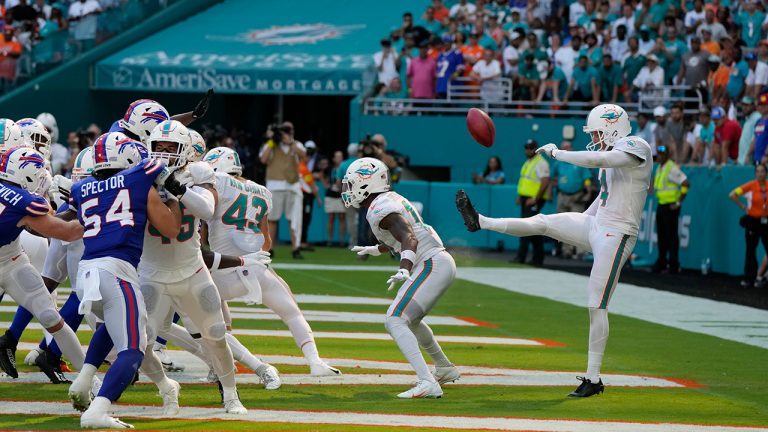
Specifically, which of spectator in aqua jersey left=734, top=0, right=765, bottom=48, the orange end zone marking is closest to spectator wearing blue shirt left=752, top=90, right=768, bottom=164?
spectator in aqua jersey left=734, top=0, right=765, bottom=48

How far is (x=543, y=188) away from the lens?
63.1ft

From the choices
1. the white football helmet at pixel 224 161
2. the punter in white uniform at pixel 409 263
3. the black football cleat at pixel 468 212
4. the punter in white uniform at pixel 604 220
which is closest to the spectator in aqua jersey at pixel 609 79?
the punter in white uniform at pixel 604 220

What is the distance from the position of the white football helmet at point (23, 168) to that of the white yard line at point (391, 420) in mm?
1344

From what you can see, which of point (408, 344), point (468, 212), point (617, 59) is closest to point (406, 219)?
point (468, 212)

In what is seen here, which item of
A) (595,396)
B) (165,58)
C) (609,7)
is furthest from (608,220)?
(165,58)

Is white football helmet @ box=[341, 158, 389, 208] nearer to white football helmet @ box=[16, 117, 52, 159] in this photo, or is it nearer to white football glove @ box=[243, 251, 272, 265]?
white football glove @ box=[243, 251, 272, 265]

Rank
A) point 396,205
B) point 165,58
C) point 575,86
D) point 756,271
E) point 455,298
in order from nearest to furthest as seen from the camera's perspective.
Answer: point 396,205
point 455,298
point 756,271
point 575,86
point 165,58

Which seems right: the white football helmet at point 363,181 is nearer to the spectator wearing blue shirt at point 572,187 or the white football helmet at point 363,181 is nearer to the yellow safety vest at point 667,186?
the yellow safety vest at point 667,186

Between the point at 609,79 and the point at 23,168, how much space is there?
51.4 feet

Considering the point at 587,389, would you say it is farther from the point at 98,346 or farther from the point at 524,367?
the point at 98,346

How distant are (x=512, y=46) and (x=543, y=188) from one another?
4.99m

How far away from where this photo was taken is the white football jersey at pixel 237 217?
30.9ft

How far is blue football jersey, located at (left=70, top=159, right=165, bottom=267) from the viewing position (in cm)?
717

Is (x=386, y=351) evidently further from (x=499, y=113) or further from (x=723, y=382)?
(x=499, y=113)
